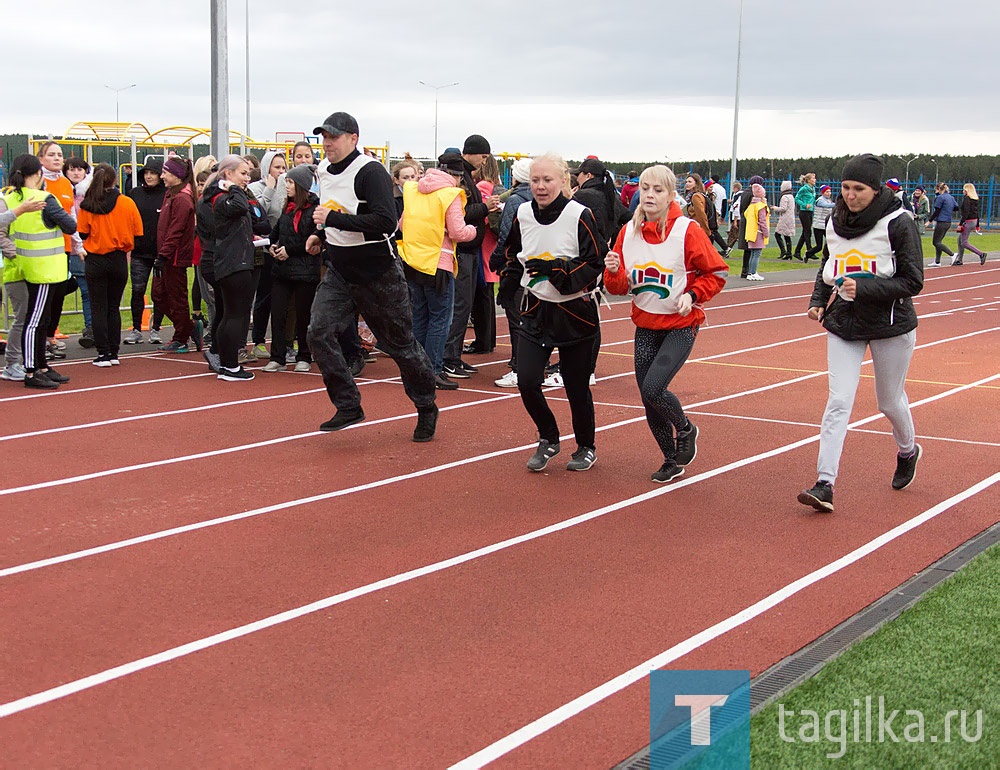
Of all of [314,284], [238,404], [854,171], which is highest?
[854,171]

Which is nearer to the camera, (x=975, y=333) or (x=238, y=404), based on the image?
(x=238, y=404)

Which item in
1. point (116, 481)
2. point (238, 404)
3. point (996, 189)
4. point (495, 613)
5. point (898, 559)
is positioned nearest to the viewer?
point (495, 613)

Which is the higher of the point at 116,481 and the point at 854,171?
the point at 854,171

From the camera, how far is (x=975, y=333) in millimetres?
A: 16375

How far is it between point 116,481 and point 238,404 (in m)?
2.69

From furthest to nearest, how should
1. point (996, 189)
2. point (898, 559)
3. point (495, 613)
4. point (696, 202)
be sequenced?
point (996, 189) < point (696, 202) < point (898, 559) < point (495, 613)

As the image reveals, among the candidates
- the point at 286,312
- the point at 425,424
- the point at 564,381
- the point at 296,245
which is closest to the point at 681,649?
the point at 564,381

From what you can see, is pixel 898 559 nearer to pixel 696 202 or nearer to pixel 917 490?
pixel 917 490

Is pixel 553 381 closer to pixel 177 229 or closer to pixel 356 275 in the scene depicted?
pixel 356 275

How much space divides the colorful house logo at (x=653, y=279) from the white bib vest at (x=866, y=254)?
980mm

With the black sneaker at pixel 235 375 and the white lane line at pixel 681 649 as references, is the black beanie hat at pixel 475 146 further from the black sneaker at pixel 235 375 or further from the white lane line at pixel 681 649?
Answer: the white lane line at pixel 681 649

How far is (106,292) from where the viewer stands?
1214cm

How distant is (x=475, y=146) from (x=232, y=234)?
2.40m

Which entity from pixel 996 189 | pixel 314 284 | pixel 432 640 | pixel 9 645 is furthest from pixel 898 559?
pixel 996 189
